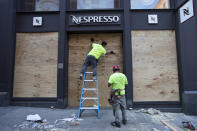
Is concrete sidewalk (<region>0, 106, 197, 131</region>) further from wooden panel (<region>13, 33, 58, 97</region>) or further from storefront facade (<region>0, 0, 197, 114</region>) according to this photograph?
wooden panel (<region>13, 33, 58, 97</region>)

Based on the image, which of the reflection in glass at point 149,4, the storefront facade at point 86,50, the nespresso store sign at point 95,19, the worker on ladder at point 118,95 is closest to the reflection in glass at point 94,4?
the storefront facade at point 86,50

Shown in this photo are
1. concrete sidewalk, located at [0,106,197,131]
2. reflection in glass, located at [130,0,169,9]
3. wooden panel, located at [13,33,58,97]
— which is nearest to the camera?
concrete sidewalk, located at [0,106,197,131]

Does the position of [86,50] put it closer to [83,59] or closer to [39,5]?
[83,59]

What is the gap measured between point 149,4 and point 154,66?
360 centimetres

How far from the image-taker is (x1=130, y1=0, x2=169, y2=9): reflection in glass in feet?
25.2

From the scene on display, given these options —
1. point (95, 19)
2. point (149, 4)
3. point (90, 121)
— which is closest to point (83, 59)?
point (95, 19)

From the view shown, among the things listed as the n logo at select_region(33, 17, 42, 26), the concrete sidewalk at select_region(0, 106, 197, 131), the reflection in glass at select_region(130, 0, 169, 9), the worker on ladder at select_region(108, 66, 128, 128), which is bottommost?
the concrete sidewalk at select_region(0, 106, 197, 131)

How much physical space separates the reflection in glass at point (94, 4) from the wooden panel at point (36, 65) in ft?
7.14

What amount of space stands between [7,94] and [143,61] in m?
7.13

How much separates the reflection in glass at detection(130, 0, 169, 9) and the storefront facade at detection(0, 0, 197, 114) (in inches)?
2.1

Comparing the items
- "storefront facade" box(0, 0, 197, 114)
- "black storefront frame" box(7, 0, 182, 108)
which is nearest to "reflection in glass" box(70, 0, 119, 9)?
"storefront facade" box(0, 0, 197, 114)

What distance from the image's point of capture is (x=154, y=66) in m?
7.09

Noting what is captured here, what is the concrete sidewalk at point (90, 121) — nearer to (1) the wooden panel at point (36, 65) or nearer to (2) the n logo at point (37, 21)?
(1) the wooden panel at point (36, 65)

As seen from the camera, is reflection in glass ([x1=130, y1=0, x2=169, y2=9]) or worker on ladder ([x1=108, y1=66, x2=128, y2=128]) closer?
worker on ladder ([x1=108, y1=66, x2=128, y2=128])
